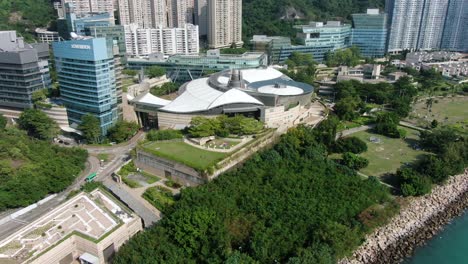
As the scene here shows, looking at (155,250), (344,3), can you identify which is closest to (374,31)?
(344,3)

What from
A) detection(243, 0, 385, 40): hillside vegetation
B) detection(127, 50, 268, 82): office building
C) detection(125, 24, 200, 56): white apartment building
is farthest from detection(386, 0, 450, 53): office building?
detection(125, 24, 200, 56): white apartment building

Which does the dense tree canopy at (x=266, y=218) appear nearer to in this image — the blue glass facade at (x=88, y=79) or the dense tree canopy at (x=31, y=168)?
the dense tree canopy at (x=31, y=168)

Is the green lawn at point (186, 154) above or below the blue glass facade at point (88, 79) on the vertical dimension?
below

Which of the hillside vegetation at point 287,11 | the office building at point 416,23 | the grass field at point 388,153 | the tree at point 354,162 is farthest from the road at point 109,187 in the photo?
the office building at point 416,23

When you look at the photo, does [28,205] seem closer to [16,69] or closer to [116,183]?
[116,183]

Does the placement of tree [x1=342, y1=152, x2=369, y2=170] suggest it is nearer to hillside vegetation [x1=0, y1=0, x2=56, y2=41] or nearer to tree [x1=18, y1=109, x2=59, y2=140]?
tree [x1=18, y1=109, x2=59, y2=140]

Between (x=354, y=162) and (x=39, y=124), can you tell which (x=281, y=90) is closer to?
(x=354, y=162)
